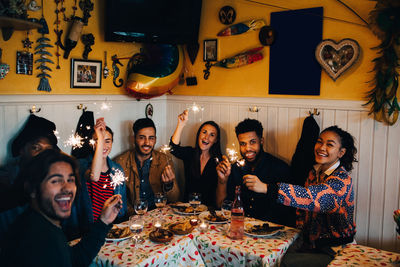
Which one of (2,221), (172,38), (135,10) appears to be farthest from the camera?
(172,38)

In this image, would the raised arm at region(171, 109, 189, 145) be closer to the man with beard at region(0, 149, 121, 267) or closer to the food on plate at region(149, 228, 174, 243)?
the food on plate at region(149, 228, 174, 243)

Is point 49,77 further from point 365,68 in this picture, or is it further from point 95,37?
point 365,68

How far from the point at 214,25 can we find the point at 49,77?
1750mm

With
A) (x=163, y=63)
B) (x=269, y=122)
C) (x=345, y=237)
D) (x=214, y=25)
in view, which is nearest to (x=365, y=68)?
(x=269, y=122)

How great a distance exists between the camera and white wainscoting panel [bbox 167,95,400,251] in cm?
281

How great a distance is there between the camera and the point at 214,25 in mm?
3762

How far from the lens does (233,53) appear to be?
11.9 ft

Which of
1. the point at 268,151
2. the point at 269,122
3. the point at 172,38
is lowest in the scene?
the point at 268,151

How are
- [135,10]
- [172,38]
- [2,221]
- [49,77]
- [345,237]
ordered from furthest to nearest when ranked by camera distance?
[172,38]
[135,10]
[49,77]
[345,237]
[2,221]

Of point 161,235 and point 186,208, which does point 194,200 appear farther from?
point 161,235

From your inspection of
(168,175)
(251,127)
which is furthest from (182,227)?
(251,127)

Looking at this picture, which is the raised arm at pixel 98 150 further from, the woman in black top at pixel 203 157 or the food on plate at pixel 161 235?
the woman in black top at pixel 203 157

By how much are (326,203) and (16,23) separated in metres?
2.43

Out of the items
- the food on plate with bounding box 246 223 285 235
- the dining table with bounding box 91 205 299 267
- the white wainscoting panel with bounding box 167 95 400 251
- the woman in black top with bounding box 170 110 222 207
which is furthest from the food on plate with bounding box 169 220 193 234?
the white wainscoting panel with bounding box 167 95 400 251
